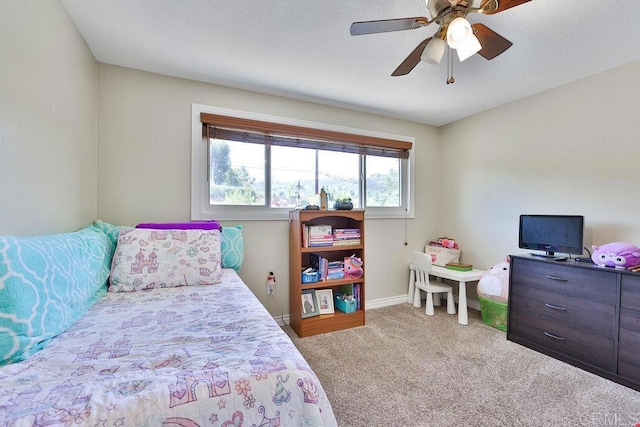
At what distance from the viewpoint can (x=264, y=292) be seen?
2664 millimetres

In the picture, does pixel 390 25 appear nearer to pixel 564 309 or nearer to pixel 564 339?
pixel 564 309

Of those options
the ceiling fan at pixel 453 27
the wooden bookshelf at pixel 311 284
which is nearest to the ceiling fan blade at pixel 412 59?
the ceiling fan at pixel 453 27

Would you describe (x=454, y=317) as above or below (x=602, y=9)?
below

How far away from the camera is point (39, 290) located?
1.00 meters

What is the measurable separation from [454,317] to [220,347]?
2752mm

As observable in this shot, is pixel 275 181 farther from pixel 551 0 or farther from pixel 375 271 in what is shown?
pixel 551 0

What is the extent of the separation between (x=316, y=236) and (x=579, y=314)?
2133 mm

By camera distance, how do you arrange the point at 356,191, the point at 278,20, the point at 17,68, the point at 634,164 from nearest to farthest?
the point at 17,68
the point at 278,20
the point at 634,164
the point at 356,191

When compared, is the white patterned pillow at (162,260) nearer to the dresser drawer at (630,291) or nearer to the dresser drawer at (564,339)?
the dresser drawer at (564,339)

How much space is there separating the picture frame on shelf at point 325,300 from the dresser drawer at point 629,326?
2119 mm

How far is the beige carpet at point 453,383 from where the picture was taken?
1480mm

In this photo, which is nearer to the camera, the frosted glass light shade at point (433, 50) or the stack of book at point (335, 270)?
the frosted glass light shade at point (433, 50)

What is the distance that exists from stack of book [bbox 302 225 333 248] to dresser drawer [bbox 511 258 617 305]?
1.70m

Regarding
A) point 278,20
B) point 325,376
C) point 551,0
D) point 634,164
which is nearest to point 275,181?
point 278,20
